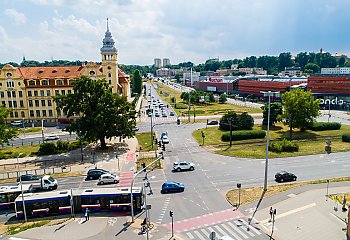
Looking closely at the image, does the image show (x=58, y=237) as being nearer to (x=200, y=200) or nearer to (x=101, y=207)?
(x=101, y=207)

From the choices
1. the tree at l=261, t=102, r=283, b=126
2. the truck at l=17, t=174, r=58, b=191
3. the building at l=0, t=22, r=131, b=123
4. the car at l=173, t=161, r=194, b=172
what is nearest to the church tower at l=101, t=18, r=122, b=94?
the building at l=0, t=22, r=131, b=123

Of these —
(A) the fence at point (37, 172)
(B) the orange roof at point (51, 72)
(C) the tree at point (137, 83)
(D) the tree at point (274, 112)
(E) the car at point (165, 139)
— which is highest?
(B) the orange roof at point (51, 72)

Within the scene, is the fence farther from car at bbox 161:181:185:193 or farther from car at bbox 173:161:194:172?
car at bbox 161:181:185:193

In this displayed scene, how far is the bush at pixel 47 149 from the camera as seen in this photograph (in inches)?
2399

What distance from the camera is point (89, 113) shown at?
A: 59.5 m

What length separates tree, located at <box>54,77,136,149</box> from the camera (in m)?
58.5

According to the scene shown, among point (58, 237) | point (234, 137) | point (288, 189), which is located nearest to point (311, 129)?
point (234, 137)

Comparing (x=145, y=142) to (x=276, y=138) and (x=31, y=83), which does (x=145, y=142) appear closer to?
(x=276, y=138)

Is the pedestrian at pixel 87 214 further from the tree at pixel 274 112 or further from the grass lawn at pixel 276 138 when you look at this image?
the tree at pixel 274 112

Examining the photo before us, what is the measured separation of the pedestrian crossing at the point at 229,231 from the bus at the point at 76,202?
8.25m

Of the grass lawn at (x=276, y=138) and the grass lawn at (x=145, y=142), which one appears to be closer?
the grass lawn at (x=276, y=138)

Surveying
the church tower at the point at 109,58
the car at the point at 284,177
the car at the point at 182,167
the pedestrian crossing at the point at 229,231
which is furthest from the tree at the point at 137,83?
the pedestrian crossing at the point at 229,231

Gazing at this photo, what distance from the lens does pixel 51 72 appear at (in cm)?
9456

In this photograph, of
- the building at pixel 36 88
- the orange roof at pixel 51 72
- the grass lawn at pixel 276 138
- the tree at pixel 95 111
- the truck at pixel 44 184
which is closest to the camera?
the truck at pixel 44 184
